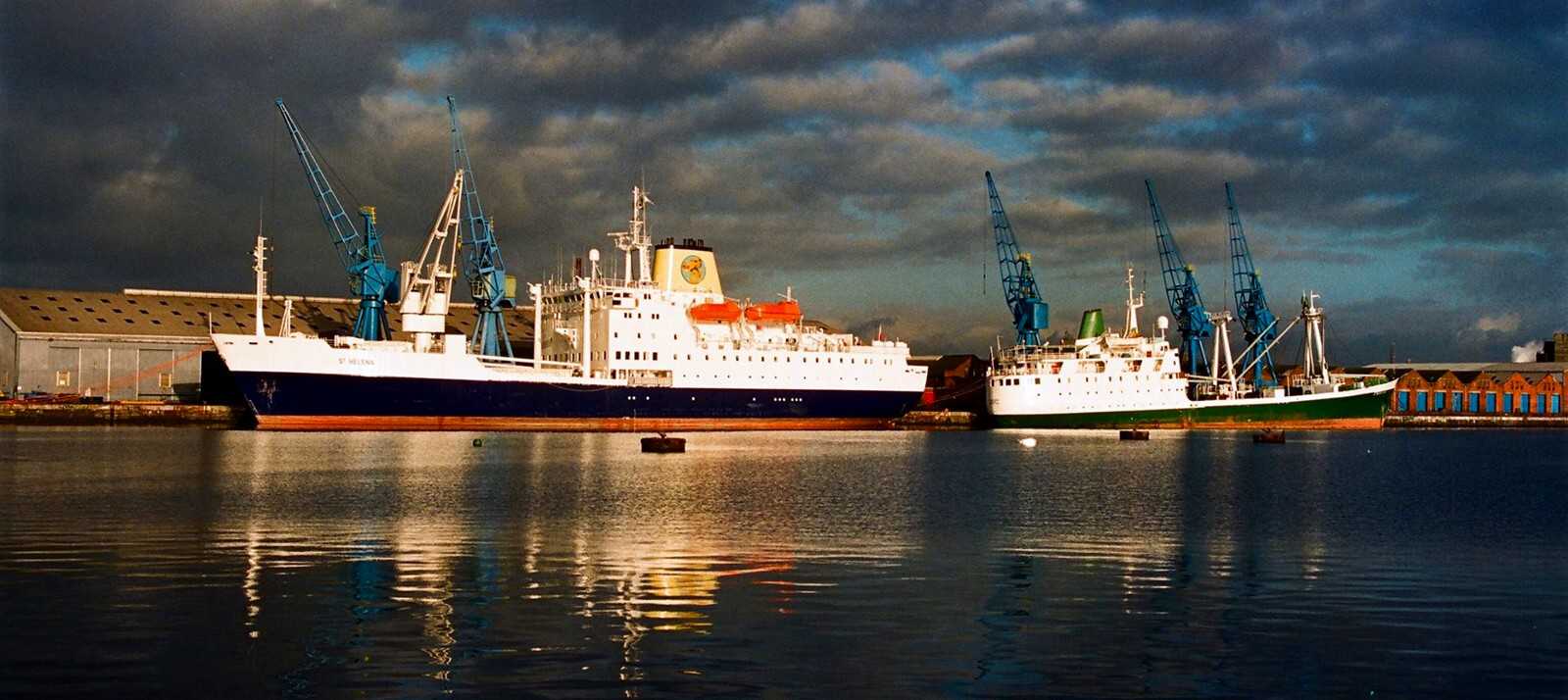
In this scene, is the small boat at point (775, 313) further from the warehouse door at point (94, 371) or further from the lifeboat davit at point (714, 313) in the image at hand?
the warehouse door at point (94, 371)

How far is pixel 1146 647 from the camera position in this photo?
14875 millimetres

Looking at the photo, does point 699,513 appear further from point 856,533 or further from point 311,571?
point 311,571

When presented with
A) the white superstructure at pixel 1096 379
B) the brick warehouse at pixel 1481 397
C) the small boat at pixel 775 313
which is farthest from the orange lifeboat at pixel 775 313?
the brick warehouse at pixel 1481 397

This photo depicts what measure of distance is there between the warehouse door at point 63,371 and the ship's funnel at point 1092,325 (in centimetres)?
7341

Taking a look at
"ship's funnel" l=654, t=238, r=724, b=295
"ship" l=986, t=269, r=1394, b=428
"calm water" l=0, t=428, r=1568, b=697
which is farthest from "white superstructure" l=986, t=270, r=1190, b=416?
"calm water" l=0, t=428, r=1568, b=697

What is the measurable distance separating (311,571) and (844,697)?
430 inches

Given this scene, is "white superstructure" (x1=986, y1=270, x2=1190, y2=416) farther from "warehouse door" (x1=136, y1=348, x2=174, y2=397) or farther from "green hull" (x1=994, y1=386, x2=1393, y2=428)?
"warehouse door" (x1=136, y1=348, x2=174, y2=397)

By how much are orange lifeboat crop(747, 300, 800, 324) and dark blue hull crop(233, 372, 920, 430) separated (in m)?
5.65

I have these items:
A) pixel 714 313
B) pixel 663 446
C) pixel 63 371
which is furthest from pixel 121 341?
pixel 663 446

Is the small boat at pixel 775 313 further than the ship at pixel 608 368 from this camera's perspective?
Yes

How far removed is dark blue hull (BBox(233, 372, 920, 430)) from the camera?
242 feet

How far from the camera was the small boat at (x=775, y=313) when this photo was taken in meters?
89.4

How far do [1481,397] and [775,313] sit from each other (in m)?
94.1

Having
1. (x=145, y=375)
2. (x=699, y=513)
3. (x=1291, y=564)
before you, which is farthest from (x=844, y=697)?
(x=145, y=375)
